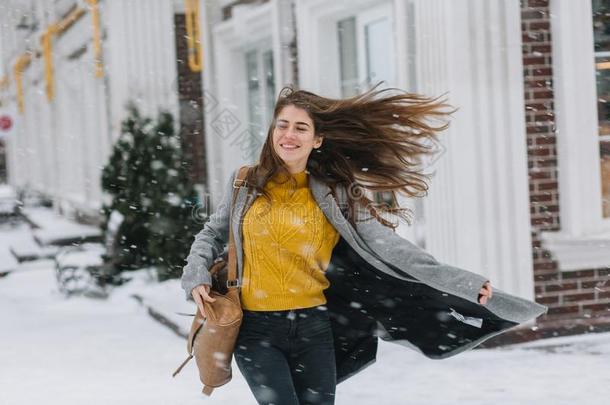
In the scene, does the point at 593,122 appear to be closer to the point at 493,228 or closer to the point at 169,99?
the point at 493,228

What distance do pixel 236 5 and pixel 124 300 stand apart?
3826mm

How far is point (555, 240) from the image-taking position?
681 cm

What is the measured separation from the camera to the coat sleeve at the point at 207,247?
339 cm

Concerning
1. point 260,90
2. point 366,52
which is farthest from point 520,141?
point 260,90

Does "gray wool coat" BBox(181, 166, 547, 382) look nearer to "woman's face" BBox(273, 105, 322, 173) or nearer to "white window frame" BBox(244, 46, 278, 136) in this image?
"woman's face" BBox(273, 105, 322, 173)

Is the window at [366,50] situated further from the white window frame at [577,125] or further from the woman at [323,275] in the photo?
the woman at [323,275]

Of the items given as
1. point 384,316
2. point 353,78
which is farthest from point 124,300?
point 384,316

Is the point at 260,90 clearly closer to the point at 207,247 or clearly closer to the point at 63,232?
the point at 63,232

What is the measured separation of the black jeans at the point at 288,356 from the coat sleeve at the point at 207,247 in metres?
0.24

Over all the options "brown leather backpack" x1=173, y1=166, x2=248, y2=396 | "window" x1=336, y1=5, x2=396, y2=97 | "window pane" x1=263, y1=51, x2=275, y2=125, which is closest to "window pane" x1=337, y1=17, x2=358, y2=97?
"window" x1=336, y1=5, x2=396, y2=97

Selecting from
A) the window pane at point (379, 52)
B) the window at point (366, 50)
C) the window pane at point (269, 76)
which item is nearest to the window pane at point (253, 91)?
the window pane at point (269, 76)

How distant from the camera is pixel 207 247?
352 cm

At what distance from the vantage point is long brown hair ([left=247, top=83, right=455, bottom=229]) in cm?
356

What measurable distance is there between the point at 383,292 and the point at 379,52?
4.98m
